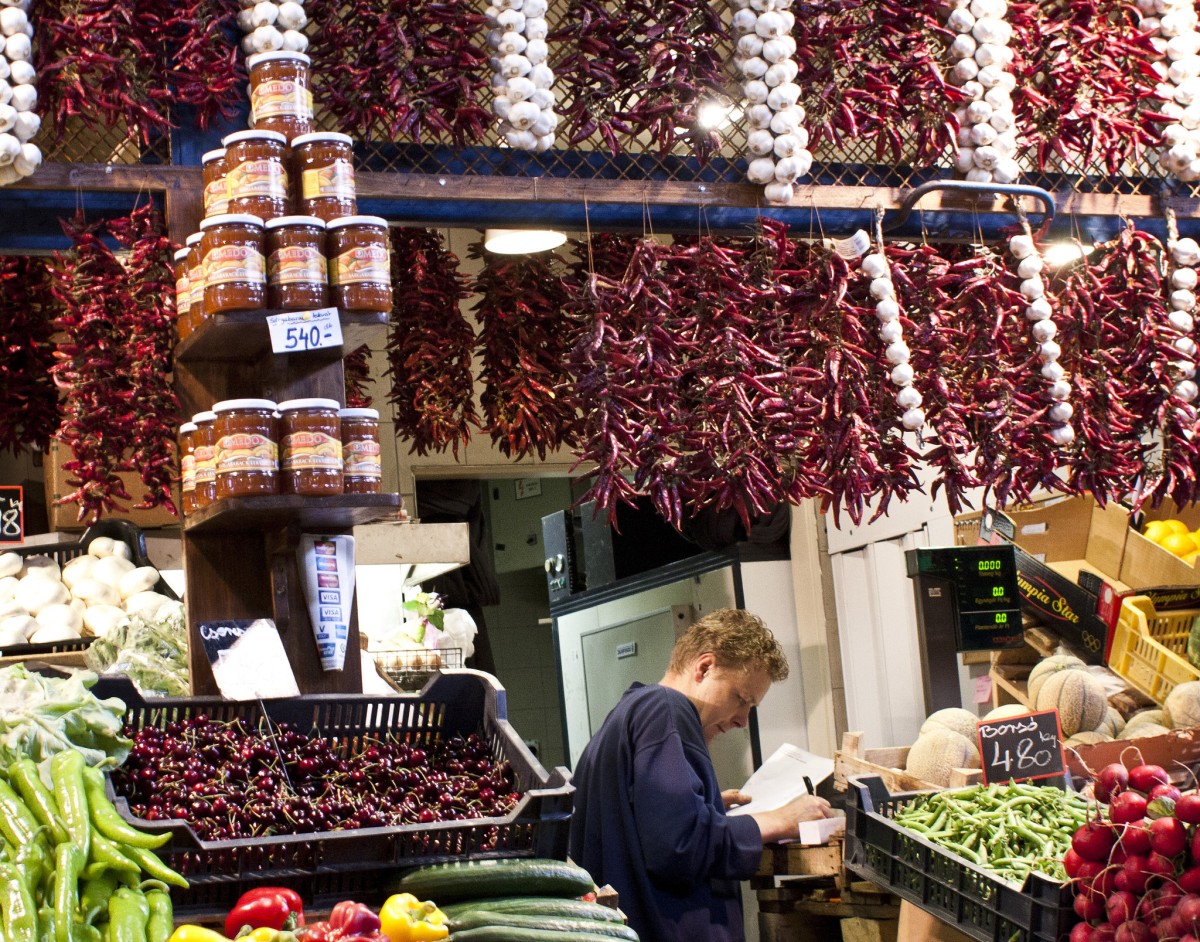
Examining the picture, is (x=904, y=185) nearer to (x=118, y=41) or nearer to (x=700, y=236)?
(x=700, y=236)

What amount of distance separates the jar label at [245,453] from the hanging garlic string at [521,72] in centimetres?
120

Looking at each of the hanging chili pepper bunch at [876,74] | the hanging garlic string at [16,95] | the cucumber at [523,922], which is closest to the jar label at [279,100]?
the hanging garlic string at [16,95]

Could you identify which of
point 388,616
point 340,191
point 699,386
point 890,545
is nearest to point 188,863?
point 340,191

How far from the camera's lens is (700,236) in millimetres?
3967

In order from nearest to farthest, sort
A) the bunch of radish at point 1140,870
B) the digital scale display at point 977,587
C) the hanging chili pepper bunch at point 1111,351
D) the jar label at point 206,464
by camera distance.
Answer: the bunch of radish at point 1140,870
the jar label at point 206,464
the hanging chili pepper bunch at point 1111,351
the digital scale display at point 977,587

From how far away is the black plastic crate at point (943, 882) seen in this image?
311cm

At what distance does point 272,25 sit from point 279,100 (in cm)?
28

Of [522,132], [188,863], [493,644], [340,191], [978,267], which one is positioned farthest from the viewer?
[493,644]

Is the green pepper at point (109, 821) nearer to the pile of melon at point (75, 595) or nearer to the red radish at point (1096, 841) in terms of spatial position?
the red radish at point (1096, 841)

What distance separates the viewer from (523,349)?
14.7ft

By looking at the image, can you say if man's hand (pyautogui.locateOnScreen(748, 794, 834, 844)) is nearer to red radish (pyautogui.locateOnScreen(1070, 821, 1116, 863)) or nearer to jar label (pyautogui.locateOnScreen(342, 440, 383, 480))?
red radish (pyautogui.locateOnScreen(1070, 821, 1116, 863))

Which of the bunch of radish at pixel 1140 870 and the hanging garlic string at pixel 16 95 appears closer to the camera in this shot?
the bunch of radish at pixel 1140 870

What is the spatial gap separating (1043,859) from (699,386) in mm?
1457

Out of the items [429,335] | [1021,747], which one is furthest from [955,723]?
[429,335]
